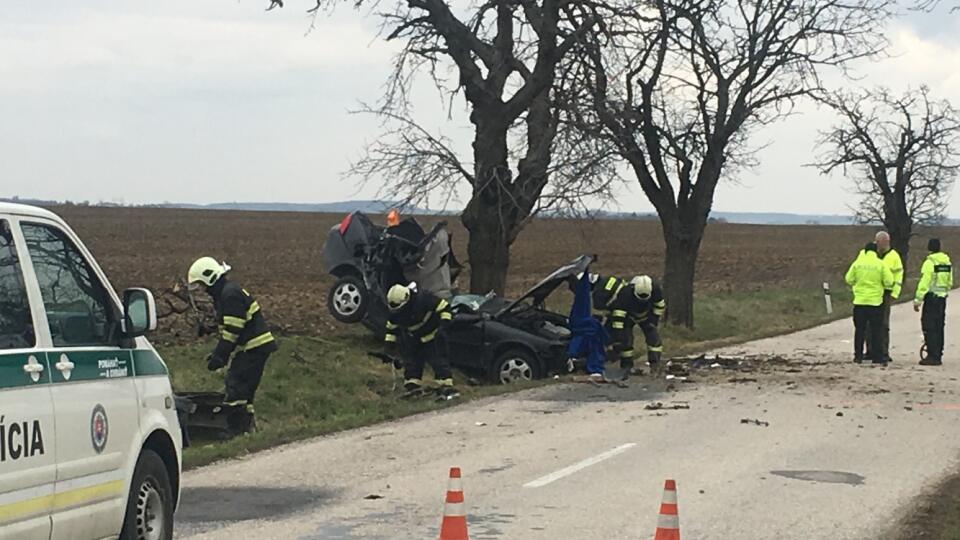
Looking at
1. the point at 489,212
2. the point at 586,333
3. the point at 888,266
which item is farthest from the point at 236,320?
the point at 888,266

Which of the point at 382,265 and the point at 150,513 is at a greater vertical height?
the point at 382,265

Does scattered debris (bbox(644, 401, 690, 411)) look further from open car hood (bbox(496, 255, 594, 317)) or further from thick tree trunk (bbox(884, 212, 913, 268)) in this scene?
thick tree trunk (bbox(884, 212, 913, 268))

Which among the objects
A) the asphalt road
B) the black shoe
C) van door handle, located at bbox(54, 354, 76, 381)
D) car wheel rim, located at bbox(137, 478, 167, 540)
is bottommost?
the asphalt road

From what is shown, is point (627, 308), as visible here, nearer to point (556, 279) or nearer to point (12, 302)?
point (556, 279)

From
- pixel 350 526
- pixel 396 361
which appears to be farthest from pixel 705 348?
pixel 350 526

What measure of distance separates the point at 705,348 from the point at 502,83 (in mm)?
5955

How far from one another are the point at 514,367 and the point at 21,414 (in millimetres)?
13529

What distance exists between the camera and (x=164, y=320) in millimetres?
22969

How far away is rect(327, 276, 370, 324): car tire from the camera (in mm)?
20781

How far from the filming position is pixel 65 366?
6406mm

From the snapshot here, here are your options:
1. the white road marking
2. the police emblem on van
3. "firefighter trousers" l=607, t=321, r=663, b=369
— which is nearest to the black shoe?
"firefighter trousers" l=607, t=321, r=663, b=369

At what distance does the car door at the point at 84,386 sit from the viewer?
636cm

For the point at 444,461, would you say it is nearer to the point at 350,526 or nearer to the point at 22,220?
the point at 350,526

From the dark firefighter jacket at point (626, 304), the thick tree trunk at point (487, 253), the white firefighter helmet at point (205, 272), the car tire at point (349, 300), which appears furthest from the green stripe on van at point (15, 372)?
the thick tree trunk at point (487, 253)
